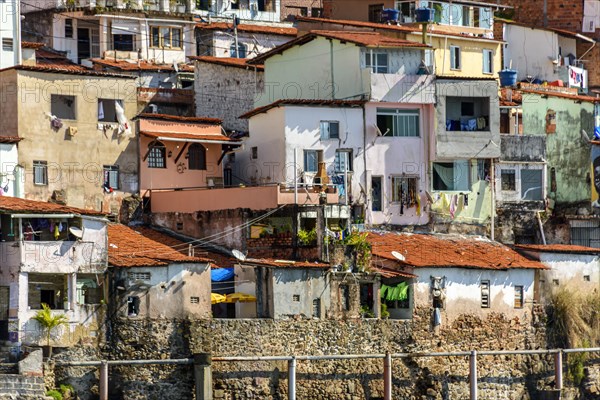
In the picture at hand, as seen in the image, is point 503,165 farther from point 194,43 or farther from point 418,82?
point 194,43

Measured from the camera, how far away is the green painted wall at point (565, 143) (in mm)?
83562

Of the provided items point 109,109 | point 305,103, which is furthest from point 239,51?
point 109,109

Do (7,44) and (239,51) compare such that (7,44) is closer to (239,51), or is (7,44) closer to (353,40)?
(239,51)

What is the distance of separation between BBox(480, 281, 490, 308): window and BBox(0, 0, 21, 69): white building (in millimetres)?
21630

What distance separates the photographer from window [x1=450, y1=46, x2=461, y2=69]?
88.2 m

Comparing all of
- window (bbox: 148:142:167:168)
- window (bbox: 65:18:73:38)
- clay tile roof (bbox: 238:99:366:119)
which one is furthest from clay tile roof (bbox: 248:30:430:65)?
window (bbox: 65:18:73:38)

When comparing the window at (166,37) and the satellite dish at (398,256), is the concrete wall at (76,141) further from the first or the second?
the window at (166,37)

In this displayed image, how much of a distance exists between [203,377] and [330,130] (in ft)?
49.2

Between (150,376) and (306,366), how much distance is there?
6.02m

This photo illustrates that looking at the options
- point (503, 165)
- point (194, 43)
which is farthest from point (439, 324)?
point (194, 43)

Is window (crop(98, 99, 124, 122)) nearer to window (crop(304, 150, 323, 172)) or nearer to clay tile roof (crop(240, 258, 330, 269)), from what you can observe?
window (crop(304, 150, 323, 172))

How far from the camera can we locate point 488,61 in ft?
297

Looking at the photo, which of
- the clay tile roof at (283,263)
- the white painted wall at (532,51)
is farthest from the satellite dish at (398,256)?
the white painted wall at (532,51)

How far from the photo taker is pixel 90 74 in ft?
243
